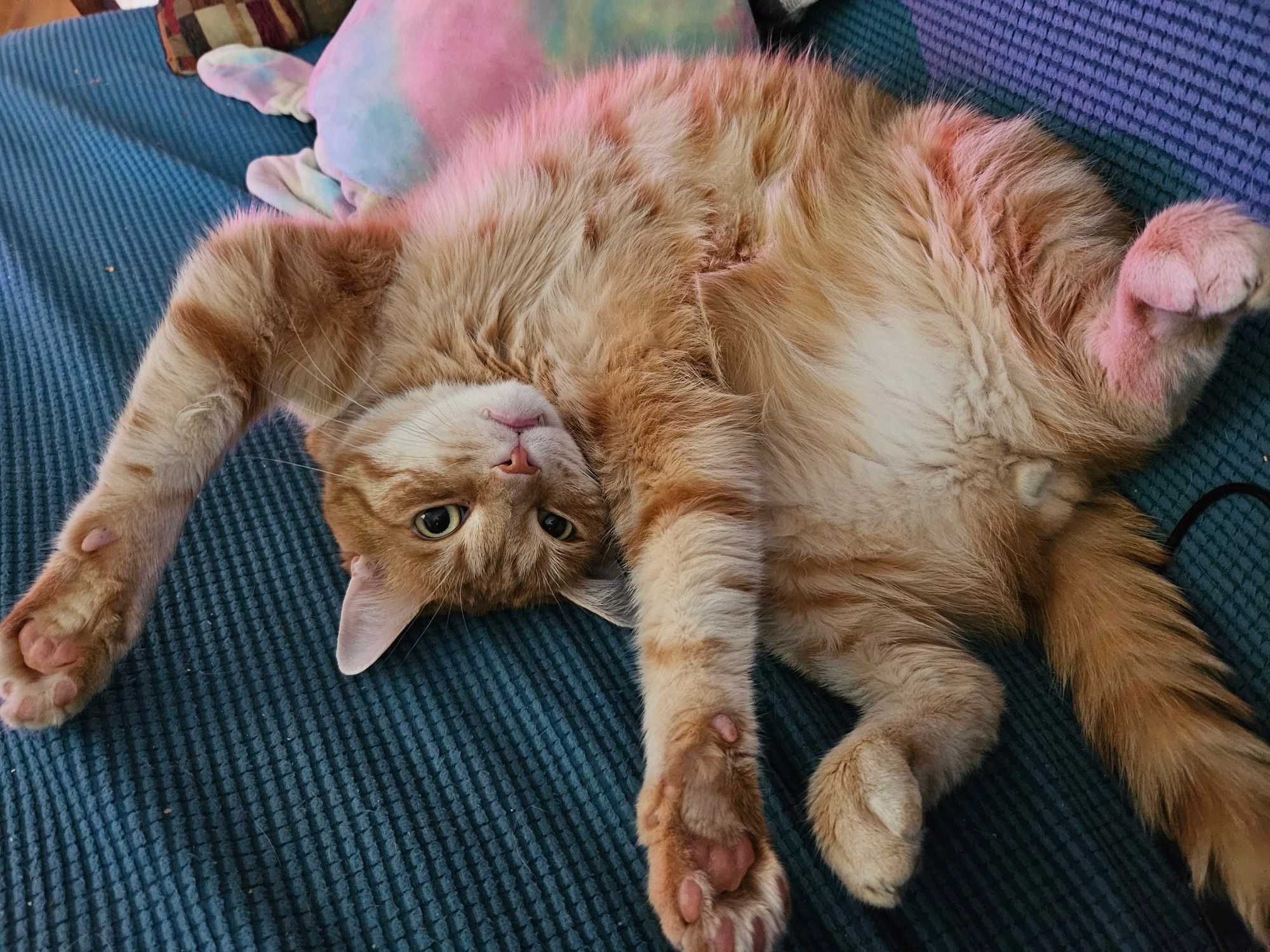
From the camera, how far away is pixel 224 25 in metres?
1.91

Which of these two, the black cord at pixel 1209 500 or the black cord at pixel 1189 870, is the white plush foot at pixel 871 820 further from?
the black cord at pixel 1209 500

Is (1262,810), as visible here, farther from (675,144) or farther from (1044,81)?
(675,144)

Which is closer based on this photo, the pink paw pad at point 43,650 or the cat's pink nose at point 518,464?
the pink paw pad at point 43,650

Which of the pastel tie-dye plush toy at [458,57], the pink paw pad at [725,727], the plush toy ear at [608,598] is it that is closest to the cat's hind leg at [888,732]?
the pink paw pad at [725,727]

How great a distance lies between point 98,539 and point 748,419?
0.84m

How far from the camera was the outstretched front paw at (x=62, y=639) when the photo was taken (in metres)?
0.82

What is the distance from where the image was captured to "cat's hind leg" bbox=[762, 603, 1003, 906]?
76 centimetres

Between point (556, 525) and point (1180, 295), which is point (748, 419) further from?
point (1180, 295)

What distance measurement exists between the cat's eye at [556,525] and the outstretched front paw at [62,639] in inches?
20.8

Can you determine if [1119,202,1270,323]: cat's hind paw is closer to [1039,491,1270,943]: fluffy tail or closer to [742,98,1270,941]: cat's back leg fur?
[742,98,1270,941]: cat's back leg fur

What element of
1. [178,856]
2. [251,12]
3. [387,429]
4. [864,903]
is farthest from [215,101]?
[864,903]

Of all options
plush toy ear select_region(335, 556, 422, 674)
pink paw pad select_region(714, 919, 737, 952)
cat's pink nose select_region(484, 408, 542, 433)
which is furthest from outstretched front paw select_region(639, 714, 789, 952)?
cat's pink nose select_region(484, 408, 542, 433)

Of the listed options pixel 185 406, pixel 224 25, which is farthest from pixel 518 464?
pixel 224 25

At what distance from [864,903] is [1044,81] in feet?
3.57
